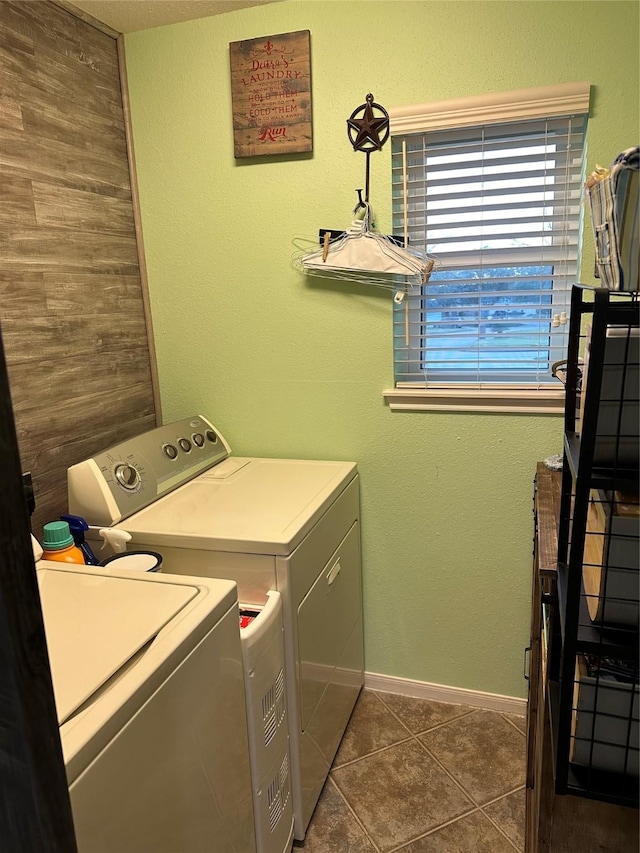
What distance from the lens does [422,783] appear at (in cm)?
196

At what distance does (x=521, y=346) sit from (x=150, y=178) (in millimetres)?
1432

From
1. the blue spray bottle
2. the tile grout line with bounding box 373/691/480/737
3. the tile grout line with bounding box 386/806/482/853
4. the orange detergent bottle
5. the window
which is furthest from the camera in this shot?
the tile grout line with bounding box 373/691/480/737

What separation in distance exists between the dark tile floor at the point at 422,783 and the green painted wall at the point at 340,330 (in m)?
0.16

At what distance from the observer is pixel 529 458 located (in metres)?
2.05

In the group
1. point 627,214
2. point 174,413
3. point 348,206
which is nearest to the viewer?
point 627,214

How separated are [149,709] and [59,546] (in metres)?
0.69

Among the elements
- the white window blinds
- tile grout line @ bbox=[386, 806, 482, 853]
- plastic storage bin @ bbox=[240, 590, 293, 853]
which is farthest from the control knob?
tile grout line @ bbox=[386, 806, 482, 853]

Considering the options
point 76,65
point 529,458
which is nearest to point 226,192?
point 76,65

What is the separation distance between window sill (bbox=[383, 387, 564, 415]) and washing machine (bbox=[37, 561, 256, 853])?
41.3 inches

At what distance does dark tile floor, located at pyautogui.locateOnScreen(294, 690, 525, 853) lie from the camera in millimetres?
1767

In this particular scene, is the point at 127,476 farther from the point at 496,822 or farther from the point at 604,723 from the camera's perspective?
the point at 496,822

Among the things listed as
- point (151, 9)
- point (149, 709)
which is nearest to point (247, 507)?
point (149, 709)

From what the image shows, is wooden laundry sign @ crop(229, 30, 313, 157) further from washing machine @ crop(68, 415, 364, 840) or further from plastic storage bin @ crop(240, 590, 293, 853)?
plastic storage bin @ crop(240, 590, 293, 853)

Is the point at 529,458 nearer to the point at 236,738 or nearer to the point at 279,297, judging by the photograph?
the point at 279,297
